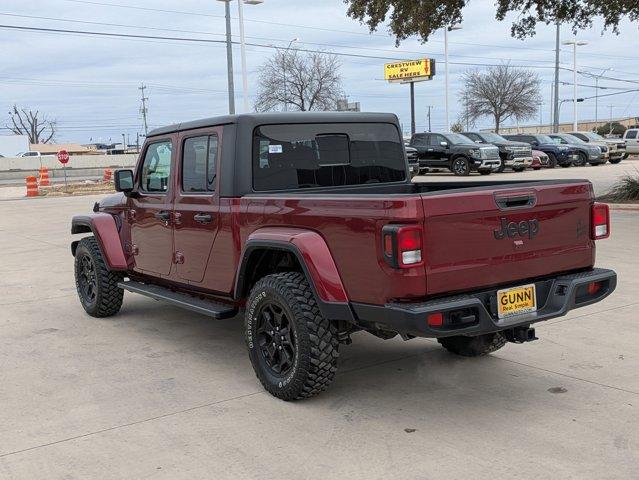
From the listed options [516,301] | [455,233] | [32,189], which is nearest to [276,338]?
[455,233]

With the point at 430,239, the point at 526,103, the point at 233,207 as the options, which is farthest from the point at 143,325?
the point at 526,103

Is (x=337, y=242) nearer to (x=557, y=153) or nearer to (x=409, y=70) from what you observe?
(x=557, y=153)

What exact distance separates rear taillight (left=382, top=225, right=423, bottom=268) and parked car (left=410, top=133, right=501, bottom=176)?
24.3m

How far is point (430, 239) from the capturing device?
3.70m

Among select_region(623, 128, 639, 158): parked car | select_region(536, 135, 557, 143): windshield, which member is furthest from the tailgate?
select_region(623, 128, 639, 158): parked car

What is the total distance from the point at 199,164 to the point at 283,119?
77cm

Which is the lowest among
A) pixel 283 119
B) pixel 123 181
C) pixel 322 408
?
pixel 322 408

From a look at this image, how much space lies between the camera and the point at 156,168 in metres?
6.12

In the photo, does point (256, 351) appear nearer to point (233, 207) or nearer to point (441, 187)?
point (233, 207)

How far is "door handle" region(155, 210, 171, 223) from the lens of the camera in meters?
5.69

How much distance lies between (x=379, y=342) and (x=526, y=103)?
65.5 metres

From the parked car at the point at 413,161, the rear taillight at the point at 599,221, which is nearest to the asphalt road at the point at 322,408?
the rear taillight at the point at 599,221

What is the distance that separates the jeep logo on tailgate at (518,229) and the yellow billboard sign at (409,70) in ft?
193

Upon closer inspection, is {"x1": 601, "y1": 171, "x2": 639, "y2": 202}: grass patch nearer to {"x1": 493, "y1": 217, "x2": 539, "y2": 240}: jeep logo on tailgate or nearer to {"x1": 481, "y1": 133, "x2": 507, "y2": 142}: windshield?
{"x1": 493, "y1": 217, "x2": 539, "y2": 240}: jeep logo on tailgate
